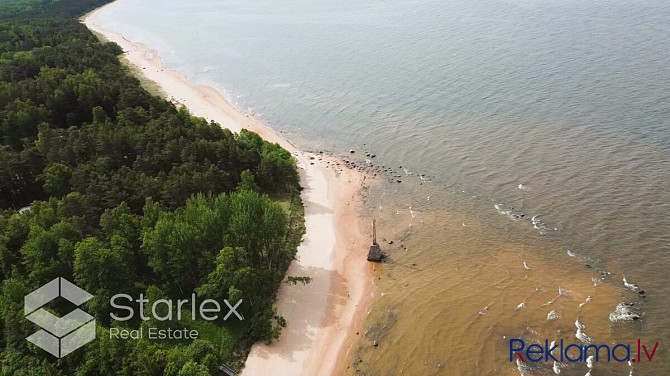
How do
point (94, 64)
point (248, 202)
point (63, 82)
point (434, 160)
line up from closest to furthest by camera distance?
point (248, 202) < point (434, 160) < point (63, 82) < point (94, 64)

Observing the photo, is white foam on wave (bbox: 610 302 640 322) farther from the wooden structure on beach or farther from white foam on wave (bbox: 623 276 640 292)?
the wooden structure on beach

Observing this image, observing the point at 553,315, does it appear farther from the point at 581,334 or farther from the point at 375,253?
the point at 375,253

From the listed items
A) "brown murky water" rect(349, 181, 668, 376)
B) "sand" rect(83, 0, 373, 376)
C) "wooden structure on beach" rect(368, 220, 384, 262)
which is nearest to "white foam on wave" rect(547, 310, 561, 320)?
"brown murky water" rect(349, 181, 668, 376)

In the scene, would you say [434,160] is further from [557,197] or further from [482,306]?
[482,306]

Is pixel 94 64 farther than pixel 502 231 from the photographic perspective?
Yes

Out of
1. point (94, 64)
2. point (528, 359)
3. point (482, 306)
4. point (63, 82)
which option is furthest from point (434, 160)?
point (94, 64)

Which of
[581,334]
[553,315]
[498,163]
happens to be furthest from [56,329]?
[498,163]
